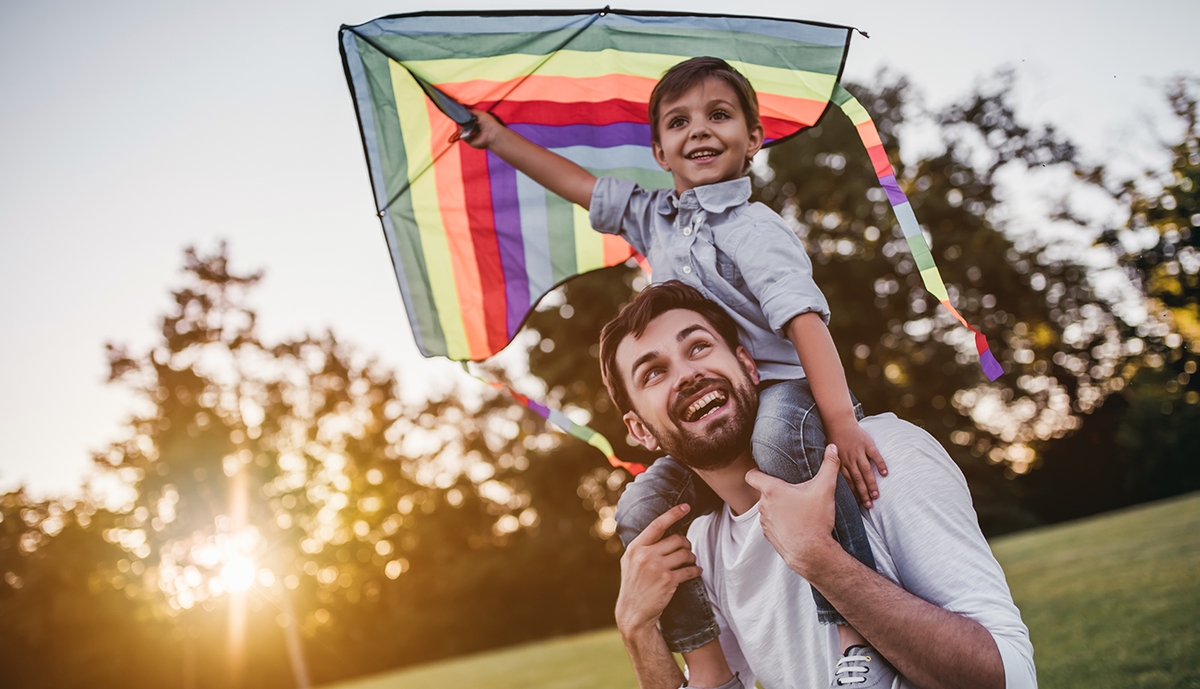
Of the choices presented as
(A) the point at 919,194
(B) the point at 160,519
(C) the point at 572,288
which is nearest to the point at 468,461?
(C) the point at 572,288

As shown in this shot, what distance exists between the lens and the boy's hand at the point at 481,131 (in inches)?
105

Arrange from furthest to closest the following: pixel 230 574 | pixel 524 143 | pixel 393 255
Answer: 1. pixel 230 574
2. pixel 393 255
3. pixel 524 143

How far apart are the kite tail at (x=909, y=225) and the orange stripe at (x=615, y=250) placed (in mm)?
970

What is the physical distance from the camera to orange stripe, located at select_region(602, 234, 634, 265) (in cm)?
306

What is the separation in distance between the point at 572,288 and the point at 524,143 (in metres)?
20.8

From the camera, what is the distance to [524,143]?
268cm

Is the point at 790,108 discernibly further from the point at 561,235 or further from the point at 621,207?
the point at 561,235

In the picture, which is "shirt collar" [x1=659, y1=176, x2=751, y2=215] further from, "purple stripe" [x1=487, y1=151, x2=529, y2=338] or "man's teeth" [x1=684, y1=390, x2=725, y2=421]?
"purple stripe" [x1=487, y1=151, x2=529, y2=338]

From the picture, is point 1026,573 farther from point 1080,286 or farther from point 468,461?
point 468,461

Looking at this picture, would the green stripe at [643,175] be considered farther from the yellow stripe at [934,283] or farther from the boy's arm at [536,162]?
the yellow stripe at [934,283]

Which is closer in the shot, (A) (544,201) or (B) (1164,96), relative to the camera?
(A) (544,201)

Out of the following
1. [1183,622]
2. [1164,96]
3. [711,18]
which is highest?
[1164,96]

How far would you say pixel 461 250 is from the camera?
3.04 m

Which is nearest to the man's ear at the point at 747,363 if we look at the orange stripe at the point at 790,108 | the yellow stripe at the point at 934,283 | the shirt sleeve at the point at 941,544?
the shirt sleeve at the point at 941,544
